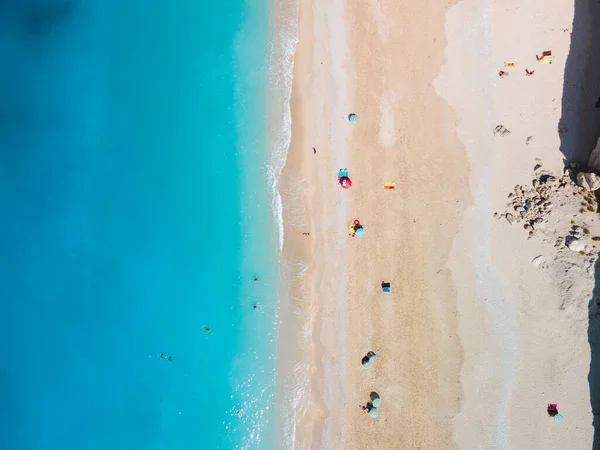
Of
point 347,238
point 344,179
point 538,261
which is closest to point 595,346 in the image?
point 538,261

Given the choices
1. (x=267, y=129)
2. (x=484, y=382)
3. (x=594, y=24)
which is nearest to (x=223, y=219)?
(x=267, y=129)

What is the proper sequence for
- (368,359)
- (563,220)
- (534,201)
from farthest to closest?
(368,359)
(534,201)
(563,220)

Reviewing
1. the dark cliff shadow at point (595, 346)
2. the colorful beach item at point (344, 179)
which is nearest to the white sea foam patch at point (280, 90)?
the colorful beach item at point (344, 179)

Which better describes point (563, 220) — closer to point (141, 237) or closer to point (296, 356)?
point (296, 356)

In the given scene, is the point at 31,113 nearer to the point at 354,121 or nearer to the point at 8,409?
the point at 8,409

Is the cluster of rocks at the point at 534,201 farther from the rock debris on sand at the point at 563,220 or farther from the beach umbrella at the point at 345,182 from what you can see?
the beach umbrella at the point at 345,182

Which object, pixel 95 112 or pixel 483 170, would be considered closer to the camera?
pixel 483 170
